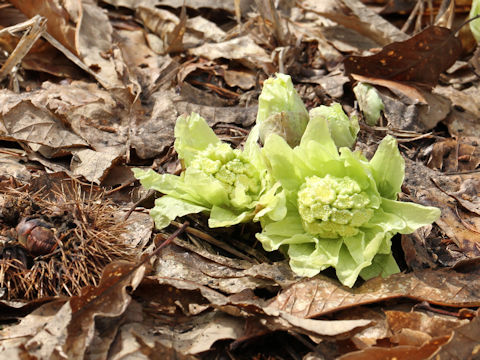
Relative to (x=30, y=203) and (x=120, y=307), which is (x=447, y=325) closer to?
(x=120, y=307)

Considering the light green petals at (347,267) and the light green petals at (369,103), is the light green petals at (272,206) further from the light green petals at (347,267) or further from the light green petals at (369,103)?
the light green petals at (369,103)

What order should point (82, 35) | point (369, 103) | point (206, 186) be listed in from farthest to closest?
point (82, 35), point (369, 103), point (206, 186)

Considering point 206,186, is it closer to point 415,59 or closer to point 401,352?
point 401,352

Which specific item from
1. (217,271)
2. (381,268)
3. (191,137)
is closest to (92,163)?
(191,137)

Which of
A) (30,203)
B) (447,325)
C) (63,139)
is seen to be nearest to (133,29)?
(63,139)

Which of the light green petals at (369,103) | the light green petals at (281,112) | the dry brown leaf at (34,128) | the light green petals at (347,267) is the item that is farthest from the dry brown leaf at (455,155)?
the dry brown leaf at (34,128)

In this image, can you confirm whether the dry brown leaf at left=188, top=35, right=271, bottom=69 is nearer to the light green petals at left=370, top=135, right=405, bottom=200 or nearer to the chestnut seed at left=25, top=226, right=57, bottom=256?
the light green petals at left=370, top=135, right=405, bottom=200

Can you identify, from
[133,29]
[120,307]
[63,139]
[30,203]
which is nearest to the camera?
[120,307]
